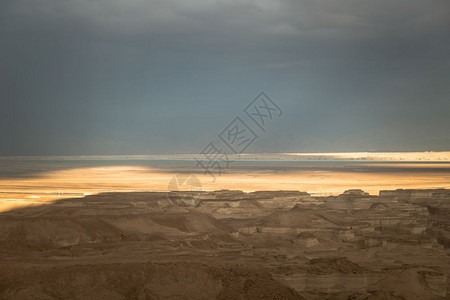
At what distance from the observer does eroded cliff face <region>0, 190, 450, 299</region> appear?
18.1 metres

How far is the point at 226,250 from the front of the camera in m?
26.7

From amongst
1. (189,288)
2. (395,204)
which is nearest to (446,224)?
(395,204)

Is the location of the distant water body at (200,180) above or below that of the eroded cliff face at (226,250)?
above

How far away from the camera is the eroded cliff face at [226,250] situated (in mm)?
18125

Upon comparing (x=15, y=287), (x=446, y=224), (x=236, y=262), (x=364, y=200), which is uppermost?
(x=364, y=200)

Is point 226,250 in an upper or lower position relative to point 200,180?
lower

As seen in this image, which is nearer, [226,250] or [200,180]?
[226,250]

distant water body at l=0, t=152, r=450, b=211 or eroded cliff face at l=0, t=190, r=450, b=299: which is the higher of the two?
distant water body at l=0, t=152, r=450, b=211

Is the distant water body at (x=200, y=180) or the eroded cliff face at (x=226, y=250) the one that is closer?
the eroded cliff face at (x=226, y=250)

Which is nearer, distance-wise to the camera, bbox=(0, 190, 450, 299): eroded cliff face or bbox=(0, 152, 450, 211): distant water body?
bbox=(0, 190, 450, 299): eroded cliff face

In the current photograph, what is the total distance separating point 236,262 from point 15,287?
29.6 ft

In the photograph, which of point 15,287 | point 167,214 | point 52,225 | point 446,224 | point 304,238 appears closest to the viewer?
point 15,287

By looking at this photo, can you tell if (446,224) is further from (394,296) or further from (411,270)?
(394,296)

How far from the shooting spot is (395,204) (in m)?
44.6
